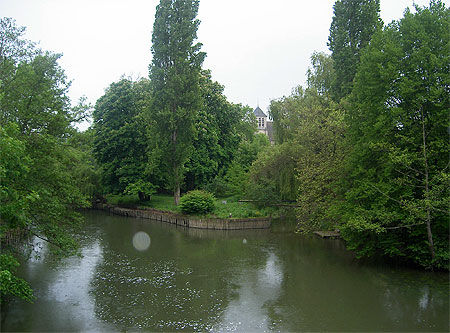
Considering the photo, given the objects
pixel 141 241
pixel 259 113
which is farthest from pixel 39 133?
pixel 259 113

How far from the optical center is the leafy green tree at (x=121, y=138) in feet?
119

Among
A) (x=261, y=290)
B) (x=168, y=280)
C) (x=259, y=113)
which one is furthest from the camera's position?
(x=259, y=113)

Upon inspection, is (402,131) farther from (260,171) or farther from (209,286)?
(260,171)

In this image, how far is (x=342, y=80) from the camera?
2814 centimetres

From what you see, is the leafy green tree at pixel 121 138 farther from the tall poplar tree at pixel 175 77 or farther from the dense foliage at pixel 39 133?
the dense foliage at pixel 39 133

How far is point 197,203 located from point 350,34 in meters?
17.0

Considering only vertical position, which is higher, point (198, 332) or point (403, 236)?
point (403, 236)

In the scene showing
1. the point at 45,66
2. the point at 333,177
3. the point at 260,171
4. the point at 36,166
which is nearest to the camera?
the point at 36,166

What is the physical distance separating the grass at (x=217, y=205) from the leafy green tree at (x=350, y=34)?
10.5 m

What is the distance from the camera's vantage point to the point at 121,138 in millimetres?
36344

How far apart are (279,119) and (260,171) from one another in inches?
176

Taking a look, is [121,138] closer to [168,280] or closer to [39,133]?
[168,280]

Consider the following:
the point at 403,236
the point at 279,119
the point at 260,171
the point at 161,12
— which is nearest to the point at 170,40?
the point at 161,12

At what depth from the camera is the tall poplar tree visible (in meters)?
32.1
